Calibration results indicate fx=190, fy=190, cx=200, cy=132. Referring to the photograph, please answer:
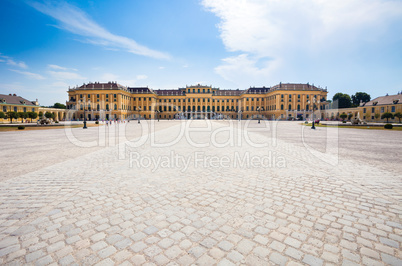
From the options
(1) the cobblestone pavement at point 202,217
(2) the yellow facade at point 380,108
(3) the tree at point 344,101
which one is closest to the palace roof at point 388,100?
(2) the yellow facade at point 380,108

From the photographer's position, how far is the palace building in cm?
7344

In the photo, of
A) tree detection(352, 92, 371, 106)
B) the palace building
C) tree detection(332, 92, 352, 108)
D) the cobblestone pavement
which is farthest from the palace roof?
the cobblestone pavement

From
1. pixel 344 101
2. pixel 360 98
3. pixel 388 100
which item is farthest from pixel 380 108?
pixel 360 98

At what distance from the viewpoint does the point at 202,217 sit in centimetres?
318

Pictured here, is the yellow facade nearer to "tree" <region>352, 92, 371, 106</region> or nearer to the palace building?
the palace building

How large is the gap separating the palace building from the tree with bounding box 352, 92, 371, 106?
40.7 ft

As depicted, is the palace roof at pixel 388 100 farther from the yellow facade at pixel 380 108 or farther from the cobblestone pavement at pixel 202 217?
the cobblestone pavement at pixel 202 217

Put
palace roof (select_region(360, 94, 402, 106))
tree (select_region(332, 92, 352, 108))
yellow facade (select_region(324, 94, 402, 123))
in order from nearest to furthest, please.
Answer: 1. yellow facade (select_region(324, 94, 402, 123))
2. palace roof (select_region(360, 94, 402, 106))
3. tree (select_region(332, 92, 352, 108))

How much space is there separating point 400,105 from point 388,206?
210ft

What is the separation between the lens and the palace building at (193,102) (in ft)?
241

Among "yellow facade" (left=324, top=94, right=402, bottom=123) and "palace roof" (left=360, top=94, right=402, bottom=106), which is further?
→ "palace roof" (left=360, top=94, right=402, bottom=106)

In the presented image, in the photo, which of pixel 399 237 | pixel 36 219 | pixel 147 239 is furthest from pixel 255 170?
pixel 36 219

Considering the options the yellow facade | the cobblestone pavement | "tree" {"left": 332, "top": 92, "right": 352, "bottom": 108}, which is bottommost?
the cobblestone pavement

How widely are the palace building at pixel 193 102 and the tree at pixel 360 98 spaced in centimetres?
1240
